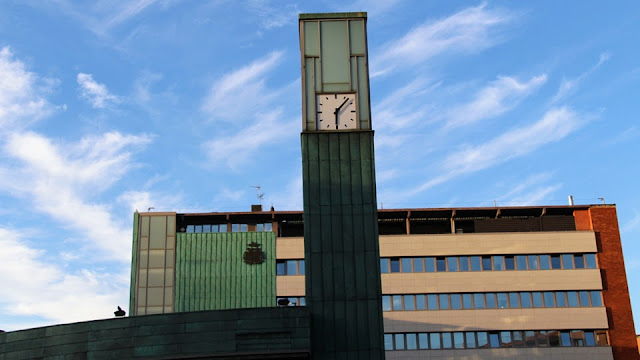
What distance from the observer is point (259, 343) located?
34906mm

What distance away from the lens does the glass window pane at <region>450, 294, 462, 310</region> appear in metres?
74.1

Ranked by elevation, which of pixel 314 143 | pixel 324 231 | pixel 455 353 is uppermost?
pixel 314 143

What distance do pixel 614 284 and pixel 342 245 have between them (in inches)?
1890

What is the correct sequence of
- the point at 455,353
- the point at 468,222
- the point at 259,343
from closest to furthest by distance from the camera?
the point at 259,343
the point at 455,353
the point at 468,222

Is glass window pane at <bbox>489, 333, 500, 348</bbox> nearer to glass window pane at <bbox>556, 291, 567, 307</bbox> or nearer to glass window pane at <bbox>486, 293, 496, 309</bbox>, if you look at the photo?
glass window pane at <bbox>486, 293, 496, 309</bbox>

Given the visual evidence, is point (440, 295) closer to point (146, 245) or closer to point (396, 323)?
point (396, 323)

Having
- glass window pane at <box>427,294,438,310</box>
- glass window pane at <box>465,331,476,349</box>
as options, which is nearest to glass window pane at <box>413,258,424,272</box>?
glass window pane at <box>427,294,438,310</box>

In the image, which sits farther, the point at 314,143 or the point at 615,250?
the point at 615,250

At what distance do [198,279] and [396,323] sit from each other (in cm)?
1973

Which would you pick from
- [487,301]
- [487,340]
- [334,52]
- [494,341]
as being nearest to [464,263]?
[487,301]

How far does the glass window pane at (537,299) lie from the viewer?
243 feet

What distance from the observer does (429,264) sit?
75250 mm

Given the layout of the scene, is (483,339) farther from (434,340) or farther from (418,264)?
(418,264)

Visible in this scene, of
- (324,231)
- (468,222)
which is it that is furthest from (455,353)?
(324,231)
